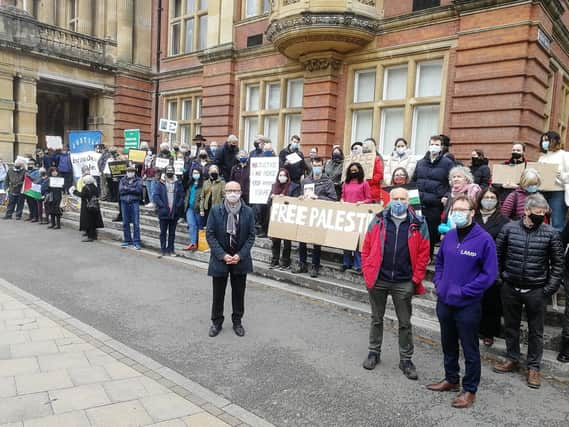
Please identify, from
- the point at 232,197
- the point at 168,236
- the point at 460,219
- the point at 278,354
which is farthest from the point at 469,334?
the point at 168,236

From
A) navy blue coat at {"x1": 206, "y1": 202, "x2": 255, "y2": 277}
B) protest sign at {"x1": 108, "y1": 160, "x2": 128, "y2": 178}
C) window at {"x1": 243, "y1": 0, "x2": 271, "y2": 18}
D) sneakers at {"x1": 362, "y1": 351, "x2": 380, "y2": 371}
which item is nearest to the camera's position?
sneakers at {"x1": 362, "y1": 351, "x2": 380, "y2": 371}

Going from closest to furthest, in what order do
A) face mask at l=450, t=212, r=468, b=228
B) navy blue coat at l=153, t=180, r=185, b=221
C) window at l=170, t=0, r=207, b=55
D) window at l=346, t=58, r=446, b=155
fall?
face mask at l=450, t=212, r=468, b=228 < navy blue coat at l=153, t=180, r=185, b=221 < window at l=346, t=58, r=446, b=155 < window at l=170, t=0, r=207, b=55

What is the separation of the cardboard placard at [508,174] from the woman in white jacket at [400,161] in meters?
1.43

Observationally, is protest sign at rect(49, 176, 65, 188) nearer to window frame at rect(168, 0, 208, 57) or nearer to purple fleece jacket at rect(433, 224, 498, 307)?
window frame at rect(168, 0, 208, 57)

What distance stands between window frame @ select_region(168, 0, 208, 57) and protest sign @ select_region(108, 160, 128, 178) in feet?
23.5

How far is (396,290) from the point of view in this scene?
4859 mm

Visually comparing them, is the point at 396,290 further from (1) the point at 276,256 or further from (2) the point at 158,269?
(2) the point at 158,269

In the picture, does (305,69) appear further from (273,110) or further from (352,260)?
(352,260)

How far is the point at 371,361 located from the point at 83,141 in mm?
14684

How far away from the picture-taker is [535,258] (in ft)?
15.4

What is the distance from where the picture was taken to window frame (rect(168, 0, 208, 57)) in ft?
62.6

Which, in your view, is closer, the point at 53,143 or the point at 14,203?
the point at 14,203

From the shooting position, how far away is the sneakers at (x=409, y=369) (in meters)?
4.77

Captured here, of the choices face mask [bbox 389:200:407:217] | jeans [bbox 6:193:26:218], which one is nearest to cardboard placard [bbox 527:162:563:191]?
face mask [bbox 389:200:407:217]
